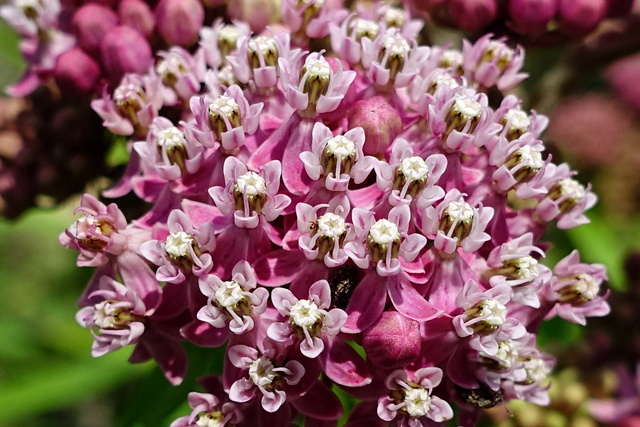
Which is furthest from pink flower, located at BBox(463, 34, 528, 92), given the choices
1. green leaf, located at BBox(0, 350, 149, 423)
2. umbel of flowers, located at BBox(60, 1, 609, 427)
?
green leaf, located at BBox(0, 350, 149, 423)

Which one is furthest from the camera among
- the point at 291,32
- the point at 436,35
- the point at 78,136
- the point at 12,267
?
the point at 12,267

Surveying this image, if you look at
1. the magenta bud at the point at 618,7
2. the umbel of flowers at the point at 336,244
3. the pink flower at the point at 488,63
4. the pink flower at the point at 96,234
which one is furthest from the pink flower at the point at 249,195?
the magenta bud at the point at 618,7

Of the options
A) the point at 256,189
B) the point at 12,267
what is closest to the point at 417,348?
the point at 256,189

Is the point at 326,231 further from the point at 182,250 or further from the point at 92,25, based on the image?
the point at 92,25

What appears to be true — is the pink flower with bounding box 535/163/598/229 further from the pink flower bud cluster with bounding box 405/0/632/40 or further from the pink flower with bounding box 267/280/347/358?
the pink flower with bounding box 267/280/347/358

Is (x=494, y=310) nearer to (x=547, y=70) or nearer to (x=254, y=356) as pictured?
(x=254, y=356)

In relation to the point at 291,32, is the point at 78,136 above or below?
below

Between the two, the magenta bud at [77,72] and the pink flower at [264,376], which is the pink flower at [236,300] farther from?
the magenta bud at [77,72]
